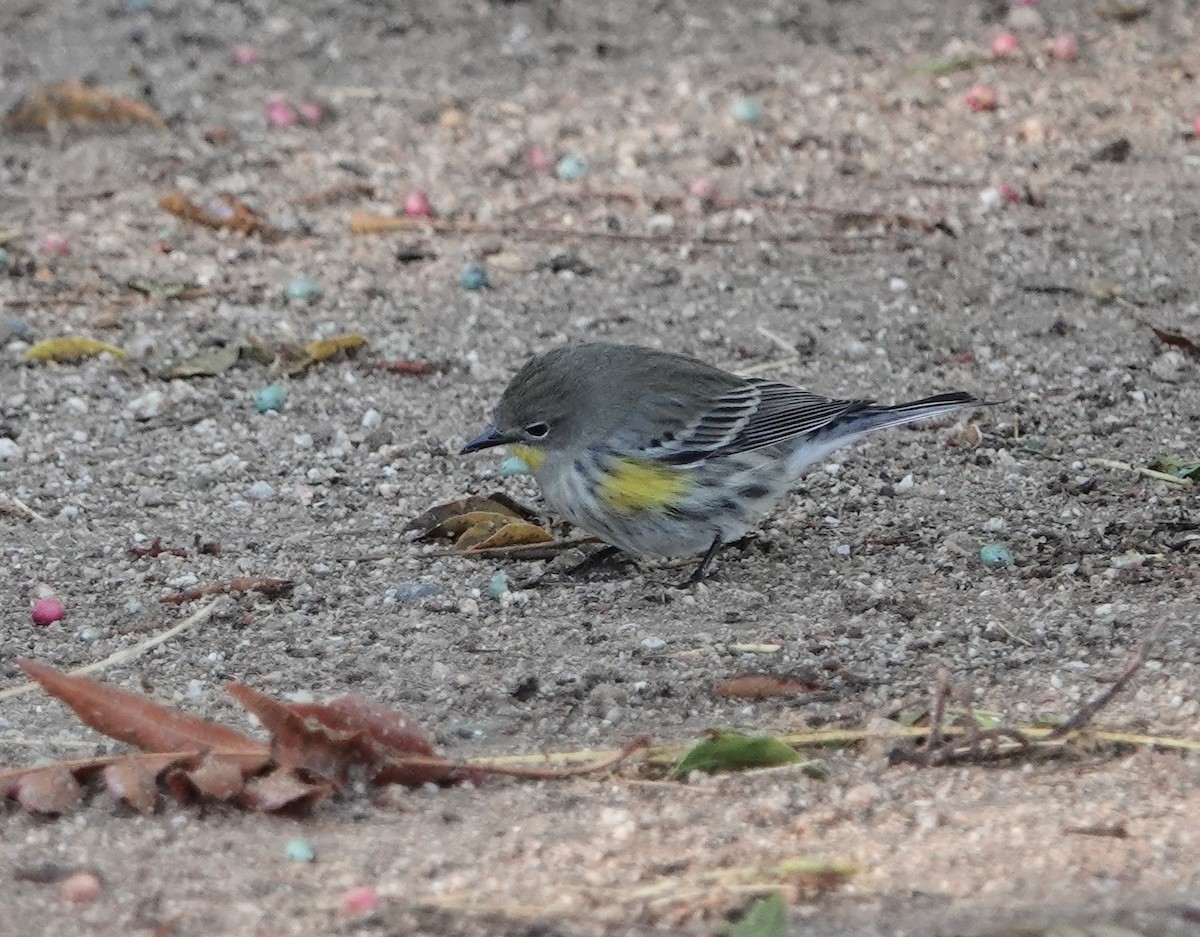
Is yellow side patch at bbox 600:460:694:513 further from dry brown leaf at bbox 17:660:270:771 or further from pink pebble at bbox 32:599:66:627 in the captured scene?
dry brown leaf at bbox 17:660:270:771

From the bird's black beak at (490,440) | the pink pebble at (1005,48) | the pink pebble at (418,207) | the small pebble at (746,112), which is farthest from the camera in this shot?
the pink pebble at (1005,48)

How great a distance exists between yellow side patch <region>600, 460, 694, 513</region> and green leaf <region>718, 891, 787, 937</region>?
2723 mm

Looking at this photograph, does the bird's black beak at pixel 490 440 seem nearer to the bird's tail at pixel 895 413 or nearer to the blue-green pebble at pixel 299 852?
the bird's tail at pixel 895 413

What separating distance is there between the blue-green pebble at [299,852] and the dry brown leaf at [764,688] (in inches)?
56.0

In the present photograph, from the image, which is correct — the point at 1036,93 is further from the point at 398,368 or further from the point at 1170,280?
the point at 398,368

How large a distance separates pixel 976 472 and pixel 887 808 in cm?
269

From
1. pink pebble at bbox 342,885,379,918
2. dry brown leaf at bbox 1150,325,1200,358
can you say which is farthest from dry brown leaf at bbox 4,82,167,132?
pink pebble at bbox 342,885,379,918

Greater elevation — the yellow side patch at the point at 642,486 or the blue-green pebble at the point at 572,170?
the blue-green pebble at the point at 572,170

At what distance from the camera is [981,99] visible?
977cm

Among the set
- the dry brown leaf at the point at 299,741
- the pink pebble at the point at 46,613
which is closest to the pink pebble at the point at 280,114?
the pink pebble at the point at 46,613

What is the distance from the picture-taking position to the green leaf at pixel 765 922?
138 inches

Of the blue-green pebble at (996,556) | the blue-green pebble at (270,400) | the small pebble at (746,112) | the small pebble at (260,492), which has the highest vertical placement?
the small pebble at (746,112)

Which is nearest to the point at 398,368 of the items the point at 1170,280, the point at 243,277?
the point at 243,277

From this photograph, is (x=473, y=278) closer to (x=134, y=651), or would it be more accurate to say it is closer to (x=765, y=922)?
(x=134, y=651)
